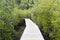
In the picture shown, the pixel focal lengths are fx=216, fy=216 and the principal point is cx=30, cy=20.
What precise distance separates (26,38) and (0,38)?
203 centimetres

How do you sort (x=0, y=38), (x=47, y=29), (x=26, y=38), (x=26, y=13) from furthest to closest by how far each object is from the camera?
(x=26, y=13) → (x=47, y=29) → (x=26, y=38) → (x=0, y=38)

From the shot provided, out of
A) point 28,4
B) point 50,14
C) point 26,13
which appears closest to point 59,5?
point 50,14

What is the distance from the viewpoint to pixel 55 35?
11008 millimetres

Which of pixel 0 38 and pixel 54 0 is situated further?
pixel 54 0

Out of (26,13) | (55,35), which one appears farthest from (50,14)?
(26,13)

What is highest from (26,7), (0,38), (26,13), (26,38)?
(0,38)

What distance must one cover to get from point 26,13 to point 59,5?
66.8 ft

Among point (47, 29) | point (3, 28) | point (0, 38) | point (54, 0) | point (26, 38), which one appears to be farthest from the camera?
point (54, 0)

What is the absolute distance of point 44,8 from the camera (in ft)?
46.5

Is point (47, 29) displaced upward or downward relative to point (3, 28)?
downward

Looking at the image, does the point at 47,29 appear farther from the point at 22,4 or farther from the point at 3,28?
the point at 22,4

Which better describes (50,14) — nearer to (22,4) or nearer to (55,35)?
(55,35)

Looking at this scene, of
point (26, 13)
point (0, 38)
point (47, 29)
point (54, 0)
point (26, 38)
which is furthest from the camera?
point (26, 13)

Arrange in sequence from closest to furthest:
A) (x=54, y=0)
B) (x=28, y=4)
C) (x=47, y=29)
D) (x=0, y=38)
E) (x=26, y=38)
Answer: (x=0, y=38) → (x=26, y=38) → (x=47, y=29) → (x=54, y=0) → (x=28, y=4)
